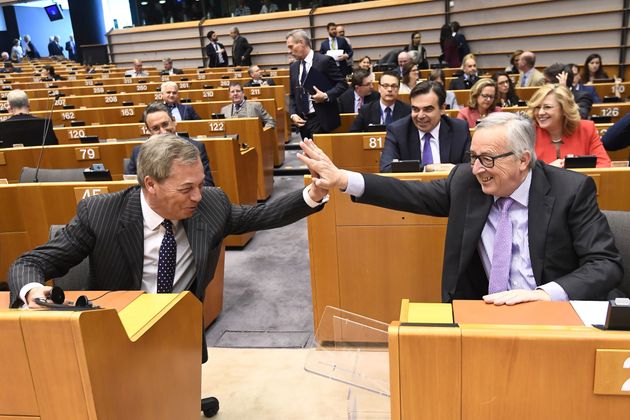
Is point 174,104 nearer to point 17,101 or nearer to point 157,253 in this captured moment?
point 17,101

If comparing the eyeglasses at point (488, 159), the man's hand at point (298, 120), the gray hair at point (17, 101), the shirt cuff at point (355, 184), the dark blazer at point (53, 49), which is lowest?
the man's hand at point (298, 120)

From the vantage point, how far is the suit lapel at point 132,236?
6.27 ft

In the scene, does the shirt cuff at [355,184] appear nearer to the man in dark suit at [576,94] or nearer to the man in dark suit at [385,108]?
the man in dark suit at [385,108]

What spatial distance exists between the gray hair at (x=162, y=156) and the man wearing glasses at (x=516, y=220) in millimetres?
412

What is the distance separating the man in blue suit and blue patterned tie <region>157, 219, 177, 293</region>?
3597 mm

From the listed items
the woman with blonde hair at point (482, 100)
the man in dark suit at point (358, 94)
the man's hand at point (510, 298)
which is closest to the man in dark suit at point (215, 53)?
the man in dark suit at point (358, 94)

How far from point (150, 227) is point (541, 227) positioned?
1351 mm

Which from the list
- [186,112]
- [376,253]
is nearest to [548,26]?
[186,112]

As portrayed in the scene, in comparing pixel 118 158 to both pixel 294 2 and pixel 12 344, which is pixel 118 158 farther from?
pixel 294 2

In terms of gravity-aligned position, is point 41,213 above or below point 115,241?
below

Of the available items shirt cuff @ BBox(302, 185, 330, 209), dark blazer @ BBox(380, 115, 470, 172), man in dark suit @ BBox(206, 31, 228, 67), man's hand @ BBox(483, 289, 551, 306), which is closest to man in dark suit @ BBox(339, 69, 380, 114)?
dark blazer @ BBox(380, 115, 470, 172)

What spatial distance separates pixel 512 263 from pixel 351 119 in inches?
143

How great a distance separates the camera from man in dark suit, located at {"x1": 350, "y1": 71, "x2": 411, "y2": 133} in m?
4.30

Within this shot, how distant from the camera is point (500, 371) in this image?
3.37ft
